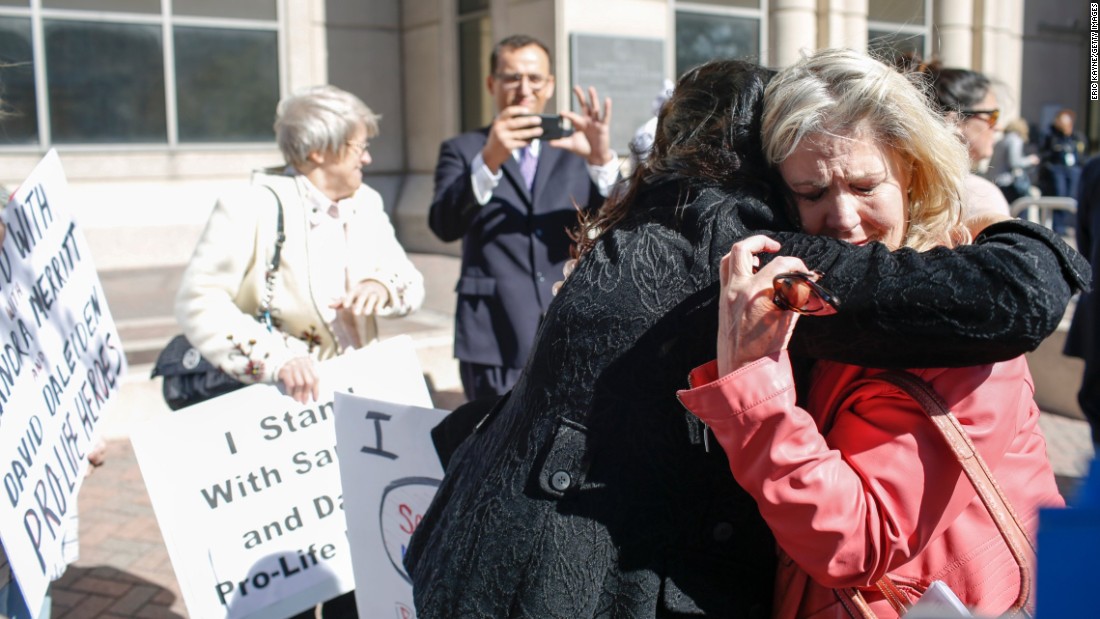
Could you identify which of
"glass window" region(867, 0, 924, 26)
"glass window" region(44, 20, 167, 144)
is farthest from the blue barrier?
"glass window" region(867, 0, 924, 26)

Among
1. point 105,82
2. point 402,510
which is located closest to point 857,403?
point 402,510

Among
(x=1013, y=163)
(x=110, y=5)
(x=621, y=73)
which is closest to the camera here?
(x=621, y=73)

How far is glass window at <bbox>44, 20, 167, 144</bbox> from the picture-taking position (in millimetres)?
10633

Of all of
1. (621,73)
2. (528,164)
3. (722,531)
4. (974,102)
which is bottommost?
(722,531)

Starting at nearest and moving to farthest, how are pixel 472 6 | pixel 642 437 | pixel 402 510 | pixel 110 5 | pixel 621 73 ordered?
1. pixel 642 437
2. pixel 402 510
3. pixel 621 73
4. pixel 110 5
5. pixel 472 6

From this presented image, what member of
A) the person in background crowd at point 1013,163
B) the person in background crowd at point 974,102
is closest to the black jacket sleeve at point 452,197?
the person in background crowd at point 974,102

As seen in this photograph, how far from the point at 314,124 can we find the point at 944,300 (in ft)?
7.98

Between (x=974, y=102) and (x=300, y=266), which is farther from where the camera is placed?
(x=974, y=102)

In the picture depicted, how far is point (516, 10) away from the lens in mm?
10078

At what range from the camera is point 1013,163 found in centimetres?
1245

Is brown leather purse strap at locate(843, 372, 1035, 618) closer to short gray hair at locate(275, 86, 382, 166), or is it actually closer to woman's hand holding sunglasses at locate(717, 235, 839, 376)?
woman's hand holding sunglasses at locate(717, 235, 839, 376)

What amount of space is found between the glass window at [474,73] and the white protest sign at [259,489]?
8475 mm

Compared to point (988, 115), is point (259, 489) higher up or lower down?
lower down

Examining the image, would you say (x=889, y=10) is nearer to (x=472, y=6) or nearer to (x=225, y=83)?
(x=472, y=6)
